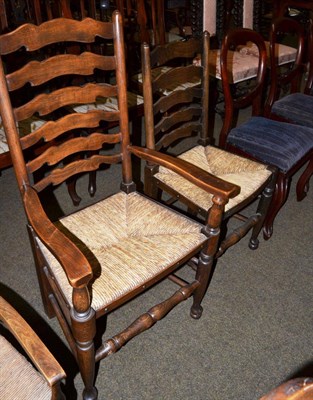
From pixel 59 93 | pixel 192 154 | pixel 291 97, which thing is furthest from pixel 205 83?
pixel 291 97

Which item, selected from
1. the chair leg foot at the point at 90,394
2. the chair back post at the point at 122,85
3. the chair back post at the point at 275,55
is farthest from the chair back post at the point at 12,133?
the chair back post at the point at 275,55

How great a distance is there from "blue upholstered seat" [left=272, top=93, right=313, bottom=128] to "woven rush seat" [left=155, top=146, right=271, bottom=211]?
0.61 metres

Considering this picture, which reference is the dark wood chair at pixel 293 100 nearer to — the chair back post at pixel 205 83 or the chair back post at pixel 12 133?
the chair back post at pixel 205 83

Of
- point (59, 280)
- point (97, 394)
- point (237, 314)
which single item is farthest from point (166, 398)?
point (59, 280)

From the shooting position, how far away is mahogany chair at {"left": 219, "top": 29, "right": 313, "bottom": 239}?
5.97ft

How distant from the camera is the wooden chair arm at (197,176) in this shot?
1250 millimetres

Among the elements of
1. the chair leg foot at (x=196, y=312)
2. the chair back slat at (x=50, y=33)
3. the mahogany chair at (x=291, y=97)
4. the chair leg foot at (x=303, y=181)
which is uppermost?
the chair back slat at (x=50, y=33)

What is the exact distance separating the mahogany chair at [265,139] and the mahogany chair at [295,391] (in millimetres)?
1400

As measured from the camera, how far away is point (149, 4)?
2.79 meters

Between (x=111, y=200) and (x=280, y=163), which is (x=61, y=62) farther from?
(x=280, y=163)

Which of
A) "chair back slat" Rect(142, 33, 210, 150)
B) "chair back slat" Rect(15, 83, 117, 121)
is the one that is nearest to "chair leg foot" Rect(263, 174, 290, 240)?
"chair back slat" Rect(142, 33, 210, 150)

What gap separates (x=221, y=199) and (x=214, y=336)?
1.97ft

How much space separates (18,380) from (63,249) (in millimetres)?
310

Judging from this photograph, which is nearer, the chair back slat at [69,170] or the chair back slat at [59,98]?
the chair back slat at [59,98]
